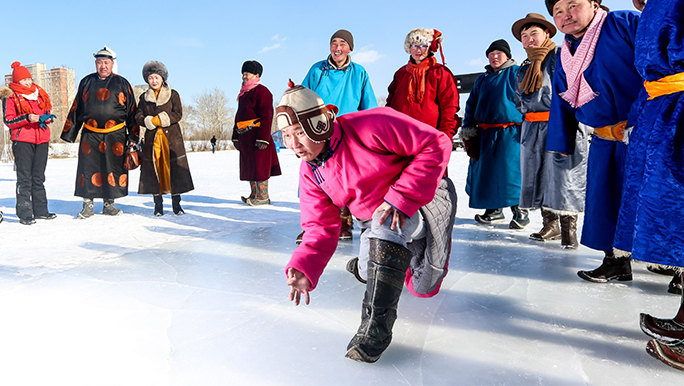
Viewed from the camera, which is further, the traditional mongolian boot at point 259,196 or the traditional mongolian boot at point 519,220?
the traditional mongolian boot at point 259,196

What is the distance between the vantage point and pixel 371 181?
1.56 m

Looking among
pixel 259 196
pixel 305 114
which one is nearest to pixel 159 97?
pixel 259 196

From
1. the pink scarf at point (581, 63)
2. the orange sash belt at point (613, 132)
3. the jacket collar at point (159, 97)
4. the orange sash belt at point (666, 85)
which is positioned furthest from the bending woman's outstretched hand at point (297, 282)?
the jacket collar at point (159, 97)

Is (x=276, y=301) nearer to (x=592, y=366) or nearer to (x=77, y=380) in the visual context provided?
(x=77, y=380)

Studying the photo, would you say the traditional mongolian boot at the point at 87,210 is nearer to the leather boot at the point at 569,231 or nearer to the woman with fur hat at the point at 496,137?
the woman with fur hat at the point at 496,137

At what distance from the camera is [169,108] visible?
14.8 feet

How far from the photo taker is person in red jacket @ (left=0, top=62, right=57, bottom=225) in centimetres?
402

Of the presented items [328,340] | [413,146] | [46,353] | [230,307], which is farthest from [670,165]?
[46,353]

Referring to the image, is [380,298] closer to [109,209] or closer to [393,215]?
[393,215]

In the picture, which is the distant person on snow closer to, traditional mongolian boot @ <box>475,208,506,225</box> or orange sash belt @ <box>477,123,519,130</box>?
orange sash belt @ <box>477,123,519,130</box>

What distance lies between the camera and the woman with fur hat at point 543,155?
2.91 m

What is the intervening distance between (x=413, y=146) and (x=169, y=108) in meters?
3.71

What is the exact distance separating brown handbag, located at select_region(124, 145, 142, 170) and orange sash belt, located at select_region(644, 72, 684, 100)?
426cm

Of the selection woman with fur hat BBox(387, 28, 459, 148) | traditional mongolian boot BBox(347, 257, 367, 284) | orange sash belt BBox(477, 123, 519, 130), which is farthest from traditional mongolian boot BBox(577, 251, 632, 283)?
orange sash belt BBox(477, 123, 519, 130)
